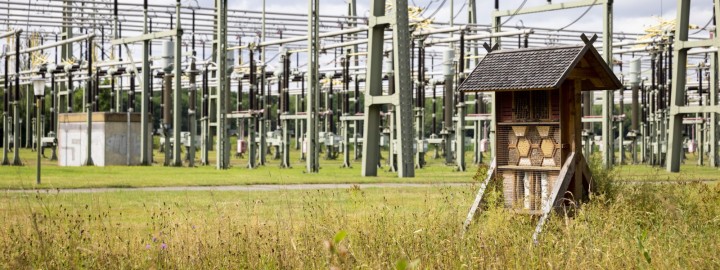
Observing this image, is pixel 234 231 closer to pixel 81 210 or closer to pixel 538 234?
pixel 538 234

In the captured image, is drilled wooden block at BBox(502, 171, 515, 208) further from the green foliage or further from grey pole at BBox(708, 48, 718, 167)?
grey pole at BBox(708, 48, 718, 167)

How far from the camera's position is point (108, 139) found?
3234cm

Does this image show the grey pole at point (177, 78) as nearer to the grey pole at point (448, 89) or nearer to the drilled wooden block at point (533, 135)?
the grey pole at point (448, 89)

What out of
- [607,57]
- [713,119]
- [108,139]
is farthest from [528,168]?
[108,139]

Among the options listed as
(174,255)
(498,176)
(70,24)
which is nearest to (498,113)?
(498,176)

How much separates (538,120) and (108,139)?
22361 mm

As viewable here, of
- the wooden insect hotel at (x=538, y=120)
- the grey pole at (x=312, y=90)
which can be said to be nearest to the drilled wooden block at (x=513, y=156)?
the wooden insect hotel at (x=538, y=120)

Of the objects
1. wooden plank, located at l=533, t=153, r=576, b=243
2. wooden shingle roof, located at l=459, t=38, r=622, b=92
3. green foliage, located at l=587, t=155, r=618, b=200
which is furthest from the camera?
green foliage, located at l=587, t=155, r=618, b=200

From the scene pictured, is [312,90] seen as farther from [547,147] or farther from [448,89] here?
[547,147]

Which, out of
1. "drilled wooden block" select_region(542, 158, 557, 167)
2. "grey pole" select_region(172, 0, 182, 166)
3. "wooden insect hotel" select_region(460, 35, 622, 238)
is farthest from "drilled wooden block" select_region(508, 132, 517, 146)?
"grey pole" select_region(172, 0, 182, 166)

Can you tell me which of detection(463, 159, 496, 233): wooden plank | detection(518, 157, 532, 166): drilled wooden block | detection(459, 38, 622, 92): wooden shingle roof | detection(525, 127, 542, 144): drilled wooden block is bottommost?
detection(463, 159, 496, 233): wooden plank

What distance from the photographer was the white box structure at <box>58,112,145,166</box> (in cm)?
3225

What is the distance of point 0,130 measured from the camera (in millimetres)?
57312

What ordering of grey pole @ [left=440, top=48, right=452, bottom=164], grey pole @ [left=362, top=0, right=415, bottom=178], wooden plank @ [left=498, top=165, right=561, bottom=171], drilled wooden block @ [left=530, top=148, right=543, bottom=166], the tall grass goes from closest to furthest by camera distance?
the tall grass → wooden plank @ [left=498, top=165, right=561, bottom=171] → drilled wooden block @ [left=530, top=148, right=543, bottom=166] → grey pole @ [left=362, top=0, right=415, bottom=178] → grey pole @ [left=440, top=48, right=452, bottom=164]
